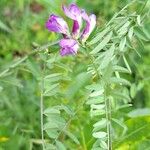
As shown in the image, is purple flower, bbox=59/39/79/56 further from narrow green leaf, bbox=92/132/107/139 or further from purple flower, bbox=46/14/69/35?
narrow green leaf, bbox=92/132/107/139

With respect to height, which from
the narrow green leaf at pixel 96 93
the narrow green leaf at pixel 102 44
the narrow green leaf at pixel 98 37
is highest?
the narrow green leaf at pixel 98 37

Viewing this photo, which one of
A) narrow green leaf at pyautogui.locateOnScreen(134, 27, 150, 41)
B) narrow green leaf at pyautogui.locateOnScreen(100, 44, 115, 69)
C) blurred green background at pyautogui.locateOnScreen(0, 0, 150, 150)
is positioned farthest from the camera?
blurred green background at pyautogui.locateOnScreen(0, 0, 150, 150)

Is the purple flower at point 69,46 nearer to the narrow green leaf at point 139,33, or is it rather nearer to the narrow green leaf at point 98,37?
the narrow green leaf at point 98,37

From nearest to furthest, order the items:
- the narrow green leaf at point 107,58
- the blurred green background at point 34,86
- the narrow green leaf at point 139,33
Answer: the narrow green leaf at point 107,58
the narrow green leaf at point 139,33
the blurred green background at point 34,86

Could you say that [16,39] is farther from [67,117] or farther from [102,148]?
[102,148]

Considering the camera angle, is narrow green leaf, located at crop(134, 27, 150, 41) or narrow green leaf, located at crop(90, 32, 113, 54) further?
narrow green leaf, located at crop(134, 27, 150, 41)

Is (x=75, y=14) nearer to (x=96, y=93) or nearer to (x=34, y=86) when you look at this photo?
(x=96, y=93)

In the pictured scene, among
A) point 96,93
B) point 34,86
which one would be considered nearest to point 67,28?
point 96,93

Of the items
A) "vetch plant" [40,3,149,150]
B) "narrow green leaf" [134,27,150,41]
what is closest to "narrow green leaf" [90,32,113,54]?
"vetch plant" [40,3,149,150]

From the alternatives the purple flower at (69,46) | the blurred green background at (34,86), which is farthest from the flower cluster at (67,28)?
the blurred green background at (34,86)
